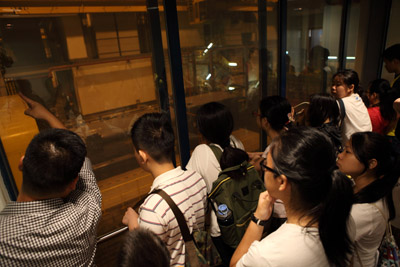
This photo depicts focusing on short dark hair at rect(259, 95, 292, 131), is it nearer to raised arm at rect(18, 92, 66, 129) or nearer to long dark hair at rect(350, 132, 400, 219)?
long dark hair at rect(350, 132, 400, 219)

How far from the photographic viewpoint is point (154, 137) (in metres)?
1.45

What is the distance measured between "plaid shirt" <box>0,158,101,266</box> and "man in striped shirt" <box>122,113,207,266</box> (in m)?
0.26

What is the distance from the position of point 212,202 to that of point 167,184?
466 mm

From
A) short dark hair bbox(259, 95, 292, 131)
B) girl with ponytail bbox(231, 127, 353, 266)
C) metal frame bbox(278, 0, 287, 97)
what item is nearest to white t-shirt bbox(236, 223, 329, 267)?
girl with ponytail bbox(231, 127, 353, 266)

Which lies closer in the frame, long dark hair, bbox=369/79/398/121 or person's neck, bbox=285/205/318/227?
person's neck, bbox=285/205/318/227

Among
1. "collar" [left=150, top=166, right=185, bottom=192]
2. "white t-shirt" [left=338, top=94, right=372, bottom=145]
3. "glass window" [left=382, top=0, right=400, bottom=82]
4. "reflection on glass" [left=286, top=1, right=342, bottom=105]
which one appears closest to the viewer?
"collar" [left=150, top=166, right=185, bottom=192]

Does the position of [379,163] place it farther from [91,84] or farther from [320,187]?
[91,84]

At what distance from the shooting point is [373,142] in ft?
5.40

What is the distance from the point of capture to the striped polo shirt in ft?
4.22

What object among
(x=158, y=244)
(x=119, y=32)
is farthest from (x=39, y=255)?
(x=119, y=32)

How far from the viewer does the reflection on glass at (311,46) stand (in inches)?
145

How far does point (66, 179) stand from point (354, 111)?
275 centimetres

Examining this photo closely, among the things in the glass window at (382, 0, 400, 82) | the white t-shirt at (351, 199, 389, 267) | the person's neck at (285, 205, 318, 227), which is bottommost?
the white t-shirt at (351, 199, 389, 267)

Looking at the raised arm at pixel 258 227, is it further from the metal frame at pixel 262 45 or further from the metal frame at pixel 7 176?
the metal frame at pixel 262 45
